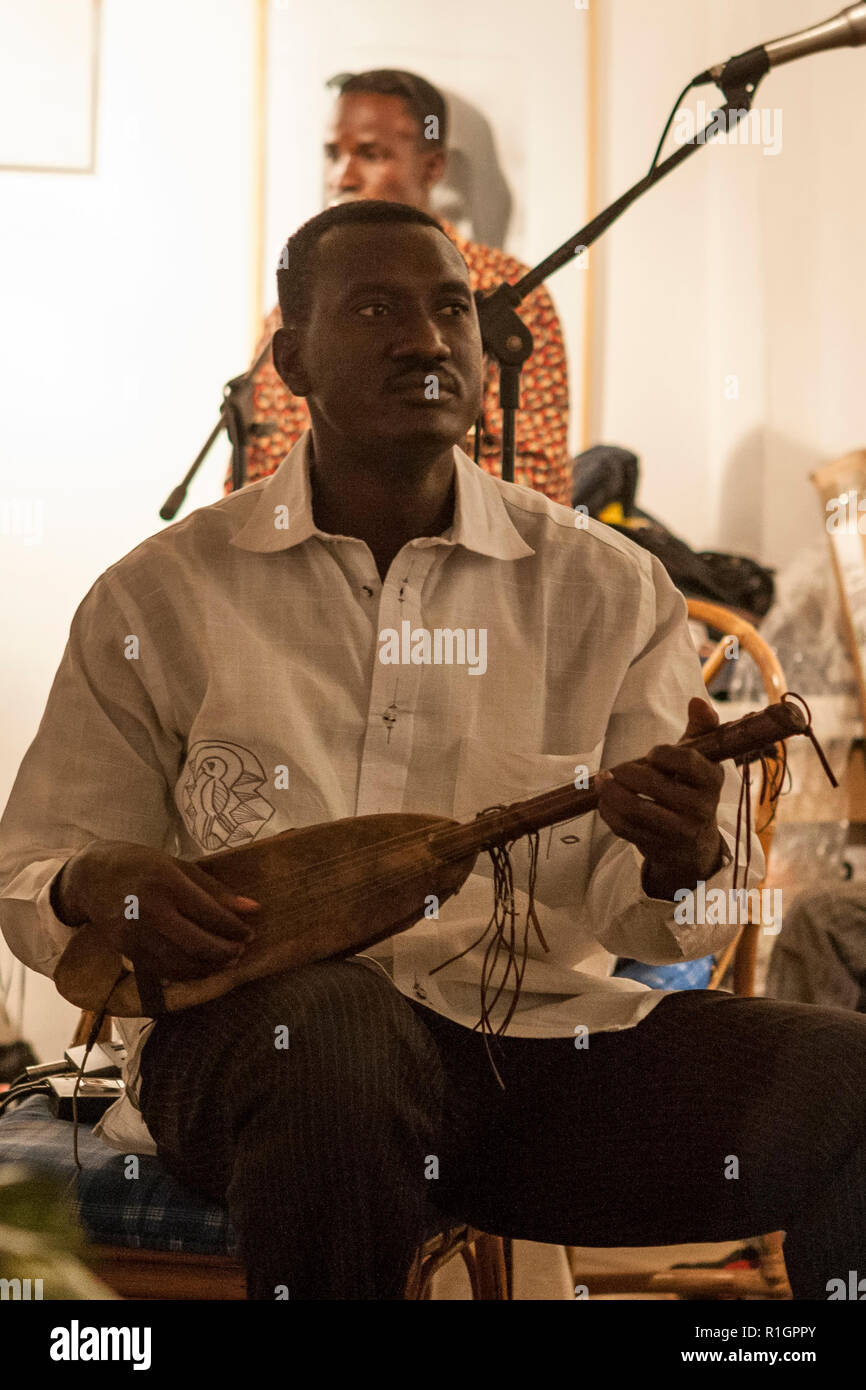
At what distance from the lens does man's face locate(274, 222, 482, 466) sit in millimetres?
1059

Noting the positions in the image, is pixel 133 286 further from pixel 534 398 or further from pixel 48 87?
pixel 534 398

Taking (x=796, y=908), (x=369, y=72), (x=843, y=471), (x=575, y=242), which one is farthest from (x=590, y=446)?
(x=575, y=242)

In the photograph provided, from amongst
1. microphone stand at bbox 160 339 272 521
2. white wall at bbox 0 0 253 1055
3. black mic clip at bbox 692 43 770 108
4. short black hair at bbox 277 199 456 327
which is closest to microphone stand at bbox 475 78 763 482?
black mic clip at bbox 692 43 770 108

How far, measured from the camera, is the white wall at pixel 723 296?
2.31 meters

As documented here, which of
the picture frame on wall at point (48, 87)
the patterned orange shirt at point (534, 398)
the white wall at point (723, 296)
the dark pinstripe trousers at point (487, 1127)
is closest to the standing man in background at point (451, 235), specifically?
the patterned orange shirt at point (534, 398)

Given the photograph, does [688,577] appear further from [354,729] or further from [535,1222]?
[535,1222]

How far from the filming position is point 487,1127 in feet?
2.93

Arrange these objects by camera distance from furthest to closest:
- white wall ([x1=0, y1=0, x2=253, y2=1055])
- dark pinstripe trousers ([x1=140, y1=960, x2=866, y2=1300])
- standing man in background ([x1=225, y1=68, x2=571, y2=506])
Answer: white wall ([x1=0, y1=0, x2=253, y2=1055])
standing man in background ([x1=225, y1=68, x2=571, y2=506])
dark pinstripe trousers ([x1=140, y1=960, x2=866, y2=1300])

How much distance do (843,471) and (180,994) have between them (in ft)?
5.59

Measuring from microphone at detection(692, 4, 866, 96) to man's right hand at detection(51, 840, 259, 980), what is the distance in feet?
2.68

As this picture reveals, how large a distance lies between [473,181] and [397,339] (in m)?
1.40

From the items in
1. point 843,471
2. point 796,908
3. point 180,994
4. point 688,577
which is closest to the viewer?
point 180,994

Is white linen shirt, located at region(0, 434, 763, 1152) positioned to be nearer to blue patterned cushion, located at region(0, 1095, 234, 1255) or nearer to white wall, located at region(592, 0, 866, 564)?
blue patterned cushion, located at region(0, 1095, 234, 1255)

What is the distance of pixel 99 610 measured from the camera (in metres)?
1.05
